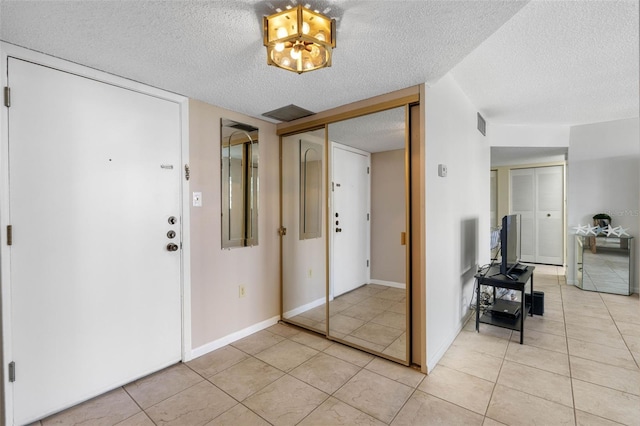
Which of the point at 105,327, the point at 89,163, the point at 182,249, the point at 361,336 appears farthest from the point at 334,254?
the point at 89,163

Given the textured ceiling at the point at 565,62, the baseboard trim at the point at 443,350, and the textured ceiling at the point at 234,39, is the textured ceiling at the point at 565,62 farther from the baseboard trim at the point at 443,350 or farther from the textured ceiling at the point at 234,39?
the baseboard trim at the point at 443,350

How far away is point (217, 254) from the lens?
7.71 ft

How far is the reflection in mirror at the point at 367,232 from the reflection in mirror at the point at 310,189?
145mm

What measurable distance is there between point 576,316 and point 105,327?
4229 mm

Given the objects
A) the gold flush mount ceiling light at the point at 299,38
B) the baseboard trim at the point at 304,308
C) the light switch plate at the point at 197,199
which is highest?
the gold flush mount ceiling light at the point at 299,38

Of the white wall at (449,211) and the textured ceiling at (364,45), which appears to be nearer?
the textured ceiling at (364,45)

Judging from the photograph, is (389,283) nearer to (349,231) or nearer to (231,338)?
(349,231)

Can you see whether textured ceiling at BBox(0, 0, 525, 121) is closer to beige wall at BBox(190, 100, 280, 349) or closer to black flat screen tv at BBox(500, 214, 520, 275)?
beige wall at BBox(190, 100, 280, 349)

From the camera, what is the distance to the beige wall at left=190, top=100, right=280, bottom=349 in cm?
221

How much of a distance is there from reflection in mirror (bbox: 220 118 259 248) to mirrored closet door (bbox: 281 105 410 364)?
361mm

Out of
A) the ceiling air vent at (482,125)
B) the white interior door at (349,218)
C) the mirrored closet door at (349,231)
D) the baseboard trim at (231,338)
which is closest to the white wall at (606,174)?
the ceiling air vent at (482,125)

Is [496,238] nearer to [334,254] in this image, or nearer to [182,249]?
[334,254]

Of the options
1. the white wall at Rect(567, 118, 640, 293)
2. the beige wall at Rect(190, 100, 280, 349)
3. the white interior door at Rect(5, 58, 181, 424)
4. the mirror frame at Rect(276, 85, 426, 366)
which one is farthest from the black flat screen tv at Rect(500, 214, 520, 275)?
the white interior door at Rect(5, 58, 181, 424)

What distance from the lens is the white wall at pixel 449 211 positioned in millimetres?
2002
